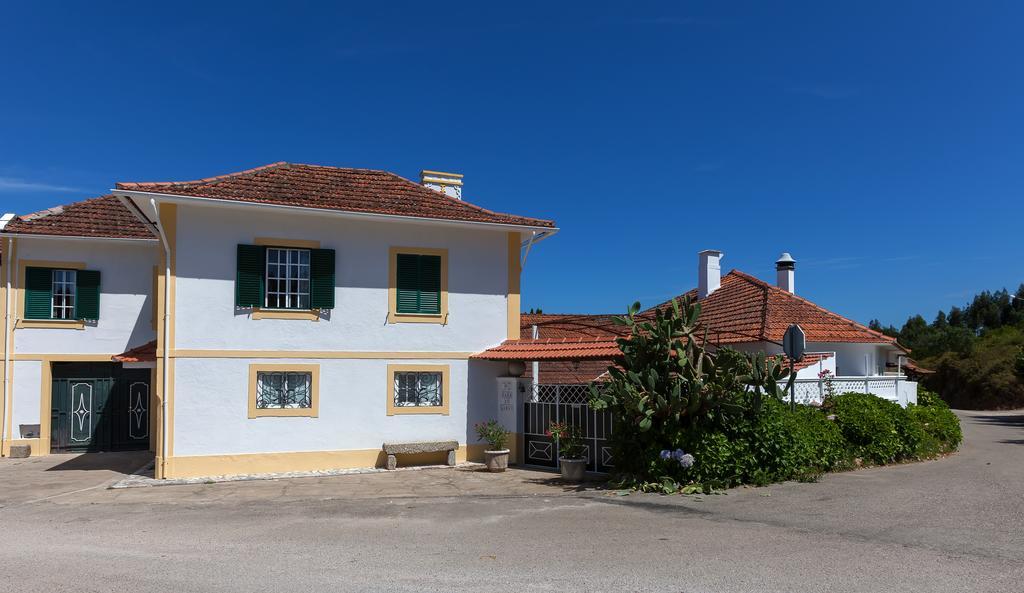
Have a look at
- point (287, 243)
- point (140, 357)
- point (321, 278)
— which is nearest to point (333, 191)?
point (287, 243)

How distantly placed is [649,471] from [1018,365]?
3040 cm

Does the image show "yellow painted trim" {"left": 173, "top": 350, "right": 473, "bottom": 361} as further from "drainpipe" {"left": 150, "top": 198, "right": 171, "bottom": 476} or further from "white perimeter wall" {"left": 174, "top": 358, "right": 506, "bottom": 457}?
"drainpipe" {"left": 150, "top": 198, "right": 171, "bottom": 476}

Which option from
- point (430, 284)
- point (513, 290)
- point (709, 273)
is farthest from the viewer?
point (709, 273)

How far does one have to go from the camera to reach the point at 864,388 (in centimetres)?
1658

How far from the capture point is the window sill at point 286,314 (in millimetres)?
15030

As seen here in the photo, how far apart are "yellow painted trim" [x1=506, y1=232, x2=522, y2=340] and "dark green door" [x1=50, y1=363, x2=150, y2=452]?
955 cm

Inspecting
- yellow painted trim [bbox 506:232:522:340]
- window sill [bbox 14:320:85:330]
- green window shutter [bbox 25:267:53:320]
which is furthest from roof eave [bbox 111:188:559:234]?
window sill [bbox 14:320:85:330]

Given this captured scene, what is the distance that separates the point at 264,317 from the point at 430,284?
11.4 ft

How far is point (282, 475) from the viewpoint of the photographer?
48.4 ft

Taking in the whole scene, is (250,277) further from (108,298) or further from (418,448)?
(108,298)

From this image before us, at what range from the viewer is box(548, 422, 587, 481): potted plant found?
45.1 feet

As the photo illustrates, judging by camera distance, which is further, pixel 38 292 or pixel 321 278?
pixel 38 292

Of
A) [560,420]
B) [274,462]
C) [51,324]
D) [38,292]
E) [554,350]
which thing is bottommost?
[274,462]

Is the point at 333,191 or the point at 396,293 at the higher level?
the point at 333,191
